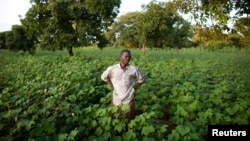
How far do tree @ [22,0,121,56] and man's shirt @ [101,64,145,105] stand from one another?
16208 mm

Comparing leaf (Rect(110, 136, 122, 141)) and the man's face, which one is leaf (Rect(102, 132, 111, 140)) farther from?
the man's face

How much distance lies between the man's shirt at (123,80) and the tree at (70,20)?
53.2 feet

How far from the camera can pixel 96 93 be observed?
7.57 meters

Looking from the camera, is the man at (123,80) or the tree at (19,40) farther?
the tree at (19,40)

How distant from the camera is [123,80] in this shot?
5410 millimetres

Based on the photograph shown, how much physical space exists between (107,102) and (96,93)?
108 cm

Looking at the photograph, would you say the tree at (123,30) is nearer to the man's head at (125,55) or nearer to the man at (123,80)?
the man at (123,80)

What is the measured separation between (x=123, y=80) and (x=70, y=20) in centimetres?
1874

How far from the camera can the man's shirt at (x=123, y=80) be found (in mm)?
5406

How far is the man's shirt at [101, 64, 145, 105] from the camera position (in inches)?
213

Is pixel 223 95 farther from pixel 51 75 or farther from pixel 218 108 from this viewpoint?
pixel 51 75

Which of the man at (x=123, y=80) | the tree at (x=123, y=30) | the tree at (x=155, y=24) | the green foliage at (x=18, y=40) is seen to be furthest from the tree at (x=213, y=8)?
the tree at (x=123, y=30)

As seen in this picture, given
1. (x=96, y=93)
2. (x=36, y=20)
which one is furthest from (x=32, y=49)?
(x=96, y=93)

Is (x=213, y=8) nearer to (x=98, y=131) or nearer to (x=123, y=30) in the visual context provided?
(x=98, y=131)
